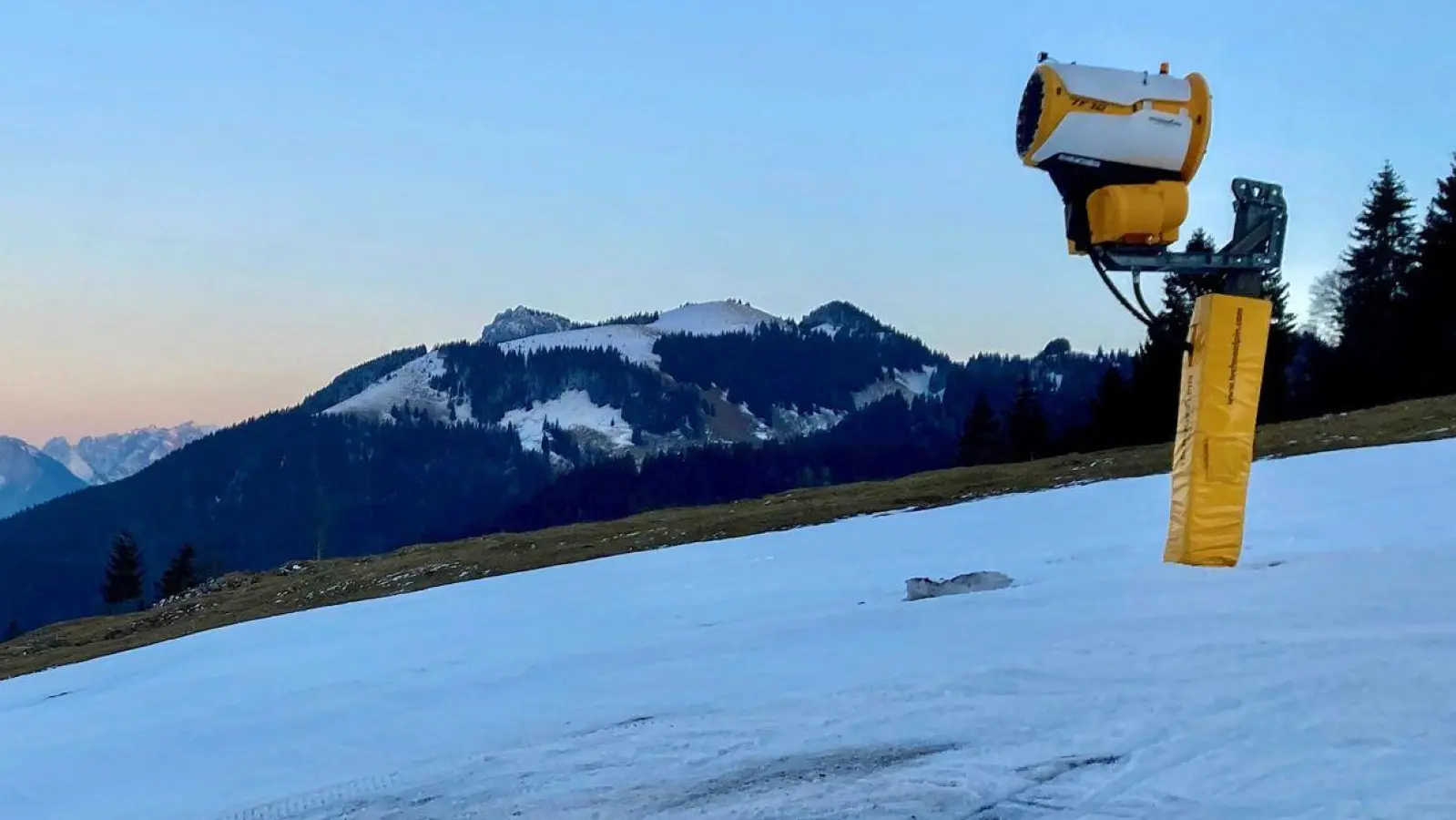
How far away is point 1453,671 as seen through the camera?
411 cm

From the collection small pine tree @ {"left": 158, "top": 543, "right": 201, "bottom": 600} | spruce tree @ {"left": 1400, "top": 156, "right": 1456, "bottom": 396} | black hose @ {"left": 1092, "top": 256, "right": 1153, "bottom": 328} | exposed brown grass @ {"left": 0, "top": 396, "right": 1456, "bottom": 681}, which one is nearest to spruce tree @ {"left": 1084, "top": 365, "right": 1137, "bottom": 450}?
spruce tree @ {"left": 1400, "top": 156, "right": 1456, "bottom": 396}

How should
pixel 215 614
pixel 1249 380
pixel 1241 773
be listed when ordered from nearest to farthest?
pixel 1241 773 → pixel 1249 380 → pixel 215 614

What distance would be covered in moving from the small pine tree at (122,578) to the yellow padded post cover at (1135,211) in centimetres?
8322

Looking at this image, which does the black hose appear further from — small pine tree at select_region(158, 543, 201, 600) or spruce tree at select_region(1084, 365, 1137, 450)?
small pine tree at select_region(158, 543, 201, 600)

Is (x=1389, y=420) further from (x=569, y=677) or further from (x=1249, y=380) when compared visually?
(x=569, y=677)

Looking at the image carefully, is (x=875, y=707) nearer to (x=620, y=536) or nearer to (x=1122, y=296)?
(x=1122, y=296)

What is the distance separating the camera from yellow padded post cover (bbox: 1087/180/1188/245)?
7234mm

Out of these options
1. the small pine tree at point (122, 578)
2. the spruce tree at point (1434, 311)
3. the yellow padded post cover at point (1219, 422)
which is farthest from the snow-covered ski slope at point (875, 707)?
the small pine tree at point (122, 578)

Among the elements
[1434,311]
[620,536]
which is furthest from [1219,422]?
[1434,311]

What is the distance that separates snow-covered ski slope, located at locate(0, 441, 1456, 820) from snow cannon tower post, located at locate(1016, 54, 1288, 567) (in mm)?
617

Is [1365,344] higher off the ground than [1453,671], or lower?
higher

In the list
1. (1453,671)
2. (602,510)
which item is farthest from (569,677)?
(602,510)

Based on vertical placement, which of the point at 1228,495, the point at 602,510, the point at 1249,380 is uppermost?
the point at 1249,380

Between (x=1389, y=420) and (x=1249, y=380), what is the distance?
779 inches
